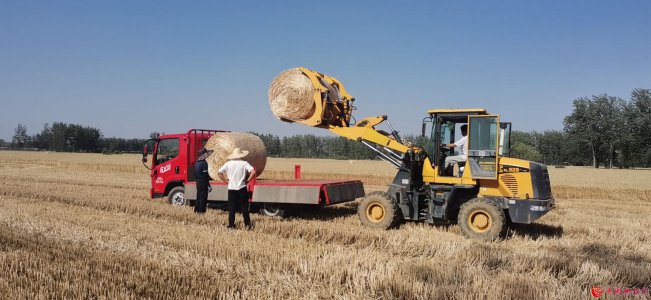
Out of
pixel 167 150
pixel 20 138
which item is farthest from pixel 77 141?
pixel 167 150

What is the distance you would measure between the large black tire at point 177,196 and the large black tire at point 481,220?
22.9ft

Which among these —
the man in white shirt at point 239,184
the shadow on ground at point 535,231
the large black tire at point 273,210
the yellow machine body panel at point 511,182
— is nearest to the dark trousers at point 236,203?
the man in white shirt at point 239,184

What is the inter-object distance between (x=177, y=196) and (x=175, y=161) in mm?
886

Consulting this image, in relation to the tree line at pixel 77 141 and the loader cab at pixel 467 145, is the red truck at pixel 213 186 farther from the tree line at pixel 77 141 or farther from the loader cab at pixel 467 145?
the tree line at pixel 77 141

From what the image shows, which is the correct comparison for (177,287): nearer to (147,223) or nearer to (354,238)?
(354,238)

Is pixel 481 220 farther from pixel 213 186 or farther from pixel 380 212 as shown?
pixel 213 186

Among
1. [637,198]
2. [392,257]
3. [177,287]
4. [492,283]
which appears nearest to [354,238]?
[392,257]

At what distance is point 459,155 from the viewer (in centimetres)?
945

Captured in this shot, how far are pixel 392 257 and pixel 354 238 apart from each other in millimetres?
1559

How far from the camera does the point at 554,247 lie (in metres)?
7.93

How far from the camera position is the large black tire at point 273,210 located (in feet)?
36.6

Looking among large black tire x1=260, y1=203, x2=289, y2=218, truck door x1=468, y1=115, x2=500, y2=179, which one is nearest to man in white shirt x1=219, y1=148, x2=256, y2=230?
large black tire x1=260, y1=203, x2=289, y2=218

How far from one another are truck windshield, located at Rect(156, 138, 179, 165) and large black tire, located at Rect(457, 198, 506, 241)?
7.40 metres

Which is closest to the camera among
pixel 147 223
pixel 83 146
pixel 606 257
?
pixel 606 257
